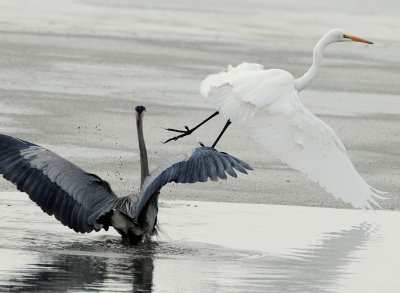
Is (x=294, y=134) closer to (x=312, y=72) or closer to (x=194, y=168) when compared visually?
(x=312, y=72)

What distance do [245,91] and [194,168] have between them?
2.31m

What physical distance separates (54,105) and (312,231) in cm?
606

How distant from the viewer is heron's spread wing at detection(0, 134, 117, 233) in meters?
8.20

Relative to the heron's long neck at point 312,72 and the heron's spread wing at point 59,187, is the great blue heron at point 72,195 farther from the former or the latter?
the heron's long neck at point 312,72

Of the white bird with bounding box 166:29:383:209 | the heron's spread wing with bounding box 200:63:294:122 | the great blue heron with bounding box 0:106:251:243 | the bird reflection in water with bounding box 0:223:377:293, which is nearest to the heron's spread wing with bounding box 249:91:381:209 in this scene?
the white bird with bounding box 166:29:383:209

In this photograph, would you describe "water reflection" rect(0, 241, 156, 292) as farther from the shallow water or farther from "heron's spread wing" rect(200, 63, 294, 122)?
"heron's spread wing" rect(200, 63, 294, 122)

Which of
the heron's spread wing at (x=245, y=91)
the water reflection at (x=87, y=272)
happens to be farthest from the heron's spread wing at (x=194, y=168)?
the heron's spread wing at (x=245, y=91)

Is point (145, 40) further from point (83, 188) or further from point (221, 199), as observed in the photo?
point (83, 188)

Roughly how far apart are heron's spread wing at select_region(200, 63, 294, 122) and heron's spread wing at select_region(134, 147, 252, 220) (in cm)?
196

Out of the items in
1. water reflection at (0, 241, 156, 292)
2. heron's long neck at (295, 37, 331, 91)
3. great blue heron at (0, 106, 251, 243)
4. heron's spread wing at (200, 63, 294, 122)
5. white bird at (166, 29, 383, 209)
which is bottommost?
water reflection at (0, 241, 156, 292)

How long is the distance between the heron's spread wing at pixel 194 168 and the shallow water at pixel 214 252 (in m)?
0.52

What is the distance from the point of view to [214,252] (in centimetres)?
812

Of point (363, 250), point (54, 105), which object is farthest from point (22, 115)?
point (363, 250)

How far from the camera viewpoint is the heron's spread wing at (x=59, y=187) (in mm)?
8203
